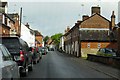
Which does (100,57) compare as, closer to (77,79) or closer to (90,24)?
(77,79)

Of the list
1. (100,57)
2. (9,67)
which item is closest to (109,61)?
(100,57)

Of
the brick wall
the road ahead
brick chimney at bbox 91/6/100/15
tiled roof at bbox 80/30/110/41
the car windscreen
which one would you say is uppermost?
brick chimney at bbox 91/6/100/15

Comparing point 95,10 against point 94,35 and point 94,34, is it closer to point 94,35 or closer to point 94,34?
point 94,34

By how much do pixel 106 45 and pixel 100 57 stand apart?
28.2 metres

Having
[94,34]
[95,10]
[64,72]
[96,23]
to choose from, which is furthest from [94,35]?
[64,72]

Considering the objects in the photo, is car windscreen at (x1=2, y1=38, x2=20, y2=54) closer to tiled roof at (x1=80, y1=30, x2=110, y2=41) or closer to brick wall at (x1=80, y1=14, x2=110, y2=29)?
tiled roof at (x1=80, y1=30, x2=110, y2=41)

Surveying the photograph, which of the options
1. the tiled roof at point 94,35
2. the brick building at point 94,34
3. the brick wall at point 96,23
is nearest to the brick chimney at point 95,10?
the brick building at point 94,34

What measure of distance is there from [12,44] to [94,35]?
46.7 meters

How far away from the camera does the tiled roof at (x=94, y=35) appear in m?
60.4

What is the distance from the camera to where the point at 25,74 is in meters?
17.4

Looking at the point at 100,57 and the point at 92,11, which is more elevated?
the point at 92,11

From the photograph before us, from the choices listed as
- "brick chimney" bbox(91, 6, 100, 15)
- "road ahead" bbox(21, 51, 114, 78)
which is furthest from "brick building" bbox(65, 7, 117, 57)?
"road ahead" bbox(21, 51, 114, 78)

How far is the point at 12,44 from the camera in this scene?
15.9 meters

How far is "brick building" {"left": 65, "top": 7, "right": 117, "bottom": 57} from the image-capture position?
5962 centimetres
